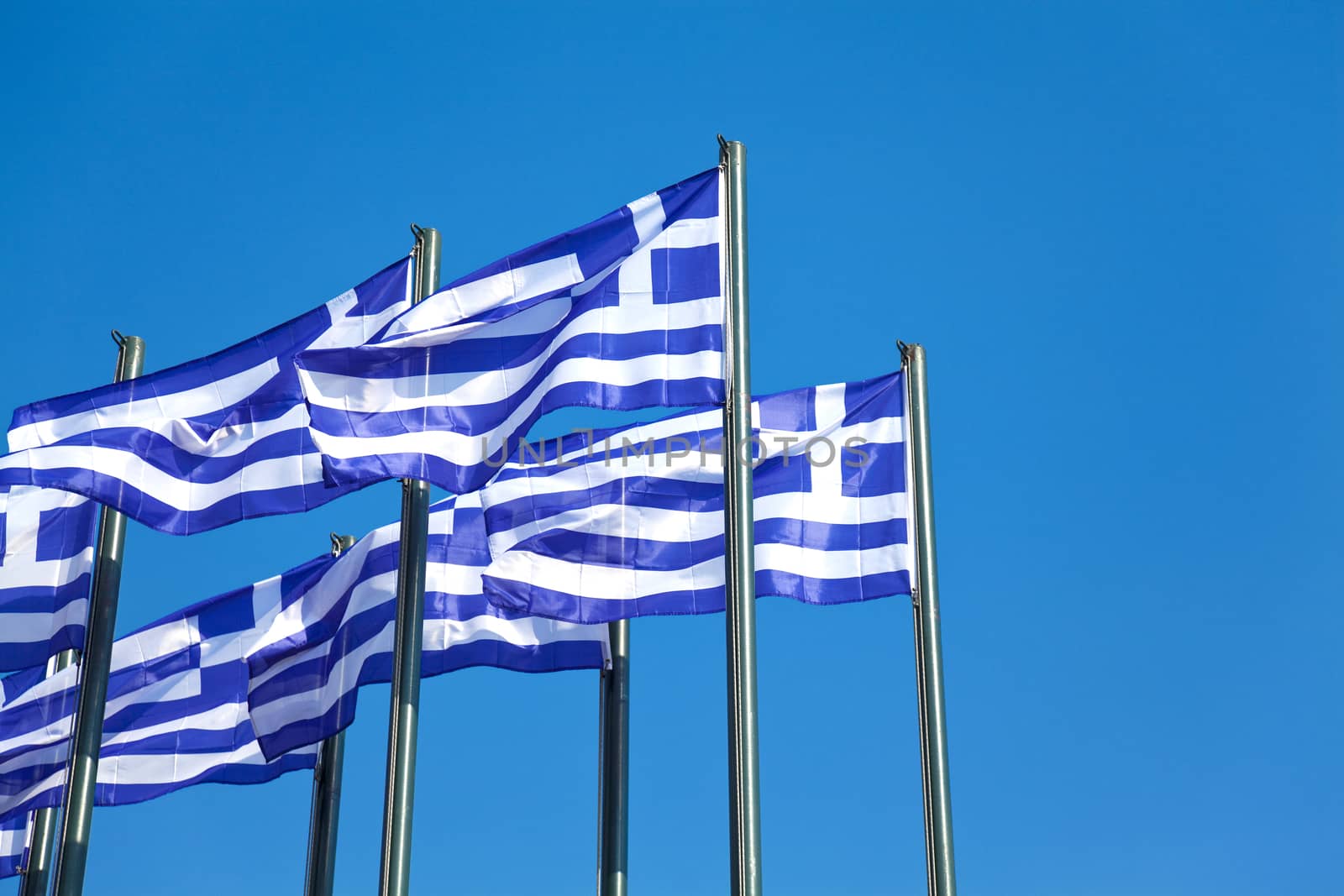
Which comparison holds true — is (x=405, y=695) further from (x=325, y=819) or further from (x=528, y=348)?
(x=325, y=819)

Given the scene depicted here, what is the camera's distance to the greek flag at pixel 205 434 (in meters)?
21.4

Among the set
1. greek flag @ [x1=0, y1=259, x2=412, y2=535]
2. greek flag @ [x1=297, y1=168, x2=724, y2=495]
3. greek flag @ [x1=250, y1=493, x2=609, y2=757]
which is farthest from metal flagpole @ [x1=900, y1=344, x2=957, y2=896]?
greek flag @ [x1=0, y1=259, x2=412, y2=535]

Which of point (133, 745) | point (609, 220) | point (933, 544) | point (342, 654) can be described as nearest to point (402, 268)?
point (609, 220)

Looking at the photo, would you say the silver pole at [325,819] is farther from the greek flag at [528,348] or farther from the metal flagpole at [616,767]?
the greek flag at [528,348]

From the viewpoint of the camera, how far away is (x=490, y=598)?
20391mm

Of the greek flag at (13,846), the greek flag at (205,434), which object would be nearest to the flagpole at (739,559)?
the greek flag at (205,434)

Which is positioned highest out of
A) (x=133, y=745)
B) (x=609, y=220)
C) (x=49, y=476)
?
(x=609, y=220)

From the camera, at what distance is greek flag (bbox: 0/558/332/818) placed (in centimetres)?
2642

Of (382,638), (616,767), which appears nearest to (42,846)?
(382,638)

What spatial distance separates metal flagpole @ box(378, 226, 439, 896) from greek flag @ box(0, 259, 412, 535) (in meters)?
2.11

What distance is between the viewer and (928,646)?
19547 millimetres

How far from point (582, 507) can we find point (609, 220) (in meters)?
3.50

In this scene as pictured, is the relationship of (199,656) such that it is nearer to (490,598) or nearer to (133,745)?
(133,745)

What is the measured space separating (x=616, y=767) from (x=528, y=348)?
5.72 m
